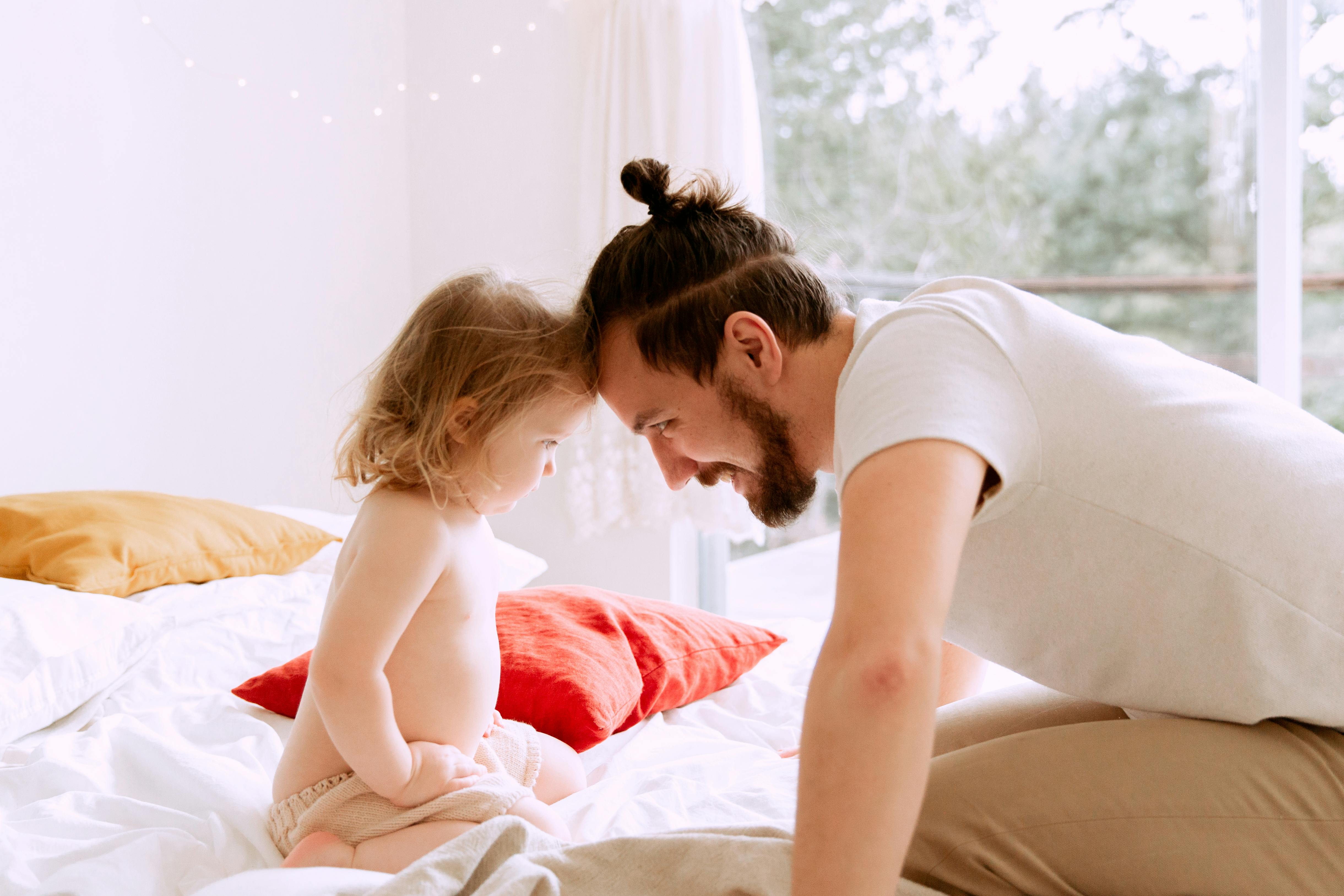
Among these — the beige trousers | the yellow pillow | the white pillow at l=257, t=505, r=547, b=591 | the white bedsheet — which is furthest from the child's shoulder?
the white pillow at l=257, t=505, r=547, b=591

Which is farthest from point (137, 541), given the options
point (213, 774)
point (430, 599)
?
point (430, 599)

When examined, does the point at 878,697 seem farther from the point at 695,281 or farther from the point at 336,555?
the point at 336,555

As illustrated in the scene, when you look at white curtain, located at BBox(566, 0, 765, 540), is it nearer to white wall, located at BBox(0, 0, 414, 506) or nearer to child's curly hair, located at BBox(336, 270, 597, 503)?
white wall, located at BBox(0, 0, 414, 506)

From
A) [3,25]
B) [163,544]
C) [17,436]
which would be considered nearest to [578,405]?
[163,544]

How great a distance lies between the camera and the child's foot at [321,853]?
99cm

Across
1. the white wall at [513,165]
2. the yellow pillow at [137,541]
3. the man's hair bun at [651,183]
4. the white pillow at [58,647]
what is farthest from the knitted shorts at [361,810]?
the white wall at [513,165]

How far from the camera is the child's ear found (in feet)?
3.70

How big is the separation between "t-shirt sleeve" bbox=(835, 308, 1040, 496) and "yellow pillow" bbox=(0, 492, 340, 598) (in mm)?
1433

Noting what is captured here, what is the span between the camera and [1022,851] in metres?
0.87

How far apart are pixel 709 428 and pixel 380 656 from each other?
1.34ft

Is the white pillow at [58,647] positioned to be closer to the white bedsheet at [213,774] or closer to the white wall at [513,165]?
the white bedsheet at [213,774]

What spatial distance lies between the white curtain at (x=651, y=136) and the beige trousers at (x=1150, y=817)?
189 cm

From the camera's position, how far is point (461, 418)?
1.14m

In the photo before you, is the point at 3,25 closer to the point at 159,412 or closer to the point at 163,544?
the point at 159,412
